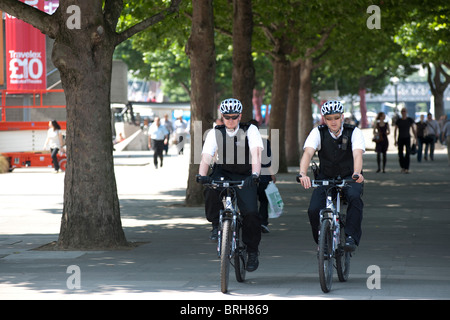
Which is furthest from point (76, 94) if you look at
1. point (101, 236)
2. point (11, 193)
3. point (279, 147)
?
point (279, 147)

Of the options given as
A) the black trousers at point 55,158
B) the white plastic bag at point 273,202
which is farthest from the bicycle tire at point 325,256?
the black trousers at point 55,158

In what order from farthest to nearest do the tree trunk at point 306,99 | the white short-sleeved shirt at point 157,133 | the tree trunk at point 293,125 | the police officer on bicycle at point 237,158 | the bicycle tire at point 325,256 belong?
the tree trunk at point 306,99
the tree trunk at point 293,125
the white short-sleeved shirt at point 157,133
the police officer on bicycle at point 237,158
the bicycle tire at point 325,256

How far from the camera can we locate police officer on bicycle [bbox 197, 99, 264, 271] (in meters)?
9.42

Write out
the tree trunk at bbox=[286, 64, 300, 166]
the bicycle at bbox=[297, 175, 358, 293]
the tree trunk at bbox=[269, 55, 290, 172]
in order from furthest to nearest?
the tree trunk at bbox=[286, 64, 300, 166] → the tree trunk at bbox=[269, 55, 290, 172] → the bicycle at bbox=[297, 175, 358, 293]

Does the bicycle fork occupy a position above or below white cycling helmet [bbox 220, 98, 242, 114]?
below

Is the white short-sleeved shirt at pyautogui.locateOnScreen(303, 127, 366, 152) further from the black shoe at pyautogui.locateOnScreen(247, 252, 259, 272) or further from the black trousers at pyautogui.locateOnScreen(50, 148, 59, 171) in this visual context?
the black trousers at pyautogui.locateOnScreen(50, 148, 59, 171)

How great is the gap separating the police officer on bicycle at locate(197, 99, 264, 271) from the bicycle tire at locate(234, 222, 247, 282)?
0.07 m

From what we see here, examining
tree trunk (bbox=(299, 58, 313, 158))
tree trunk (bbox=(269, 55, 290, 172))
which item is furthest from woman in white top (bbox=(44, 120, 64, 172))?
tree trunk (bbox=(299, 58, 313, 158))

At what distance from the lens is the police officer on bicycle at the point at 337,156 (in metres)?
9.19

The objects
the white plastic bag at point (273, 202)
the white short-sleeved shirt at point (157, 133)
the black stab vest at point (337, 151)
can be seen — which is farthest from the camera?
the white short-sleeved shirt at point (157, 133)

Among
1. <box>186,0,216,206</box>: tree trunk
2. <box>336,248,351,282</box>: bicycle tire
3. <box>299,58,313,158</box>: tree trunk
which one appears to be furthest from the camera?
<box>299,58,313,158</box>: tree trunk

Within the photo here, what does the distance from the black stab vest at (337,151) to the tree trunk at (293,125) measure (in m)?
22.6

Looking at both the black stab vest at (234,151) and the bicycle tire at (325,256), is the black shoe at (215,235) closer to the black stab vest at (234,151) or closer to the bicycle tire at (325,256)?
the black stab vest at (234,151)

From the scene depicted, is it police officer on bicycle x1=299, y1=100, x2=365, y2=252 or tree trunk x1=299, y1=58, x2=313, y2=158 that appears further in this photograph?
tree trunk x1=299, y1=58, x2=313, y2=158
